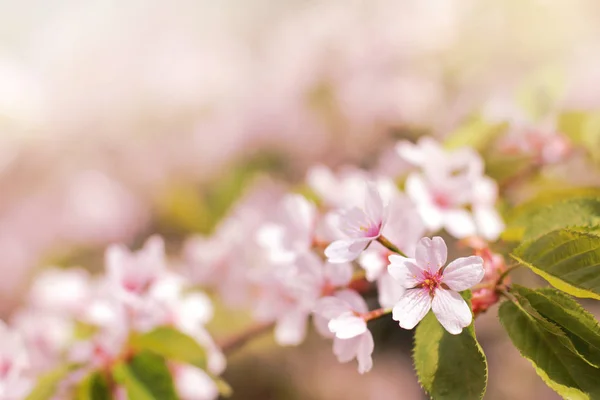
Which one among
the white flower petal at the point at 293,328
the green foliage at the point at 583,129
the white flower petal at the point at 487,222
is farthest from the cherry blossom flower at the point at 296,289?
the green foliage at the point at 583,129

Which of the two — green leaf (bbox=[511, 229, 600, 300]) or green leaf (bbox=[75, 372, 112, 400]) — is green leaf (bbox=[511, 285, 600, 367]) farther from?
green leaf (bbox=[75, 372, 112, 400])

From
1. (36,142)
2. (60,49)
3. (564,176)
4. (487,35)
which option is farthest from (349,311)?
(60,49)

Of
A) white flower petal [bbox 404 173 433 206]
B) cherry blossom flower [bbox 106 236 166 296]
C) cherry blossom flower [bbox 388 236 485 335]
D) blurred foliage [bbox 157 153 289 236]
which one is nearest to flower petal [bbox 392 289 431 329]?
cherry blossom flower [bbox 388 236 485 335]

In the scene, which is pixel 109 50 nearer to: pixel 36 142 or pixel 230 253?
pixel 36 142

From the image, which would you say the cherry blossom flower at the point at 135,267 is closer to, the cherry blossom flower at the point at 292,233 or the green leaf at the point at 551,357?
the cherry blossom flower at the point at 292,233

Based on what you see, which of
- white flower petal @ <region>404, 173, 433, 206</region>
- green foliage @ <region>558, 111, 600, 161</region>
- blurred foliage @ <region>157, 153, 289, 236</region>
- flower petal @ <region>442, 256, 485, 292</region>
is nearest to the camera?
flower petal @ <region>442, 256, 485, 292</region>
